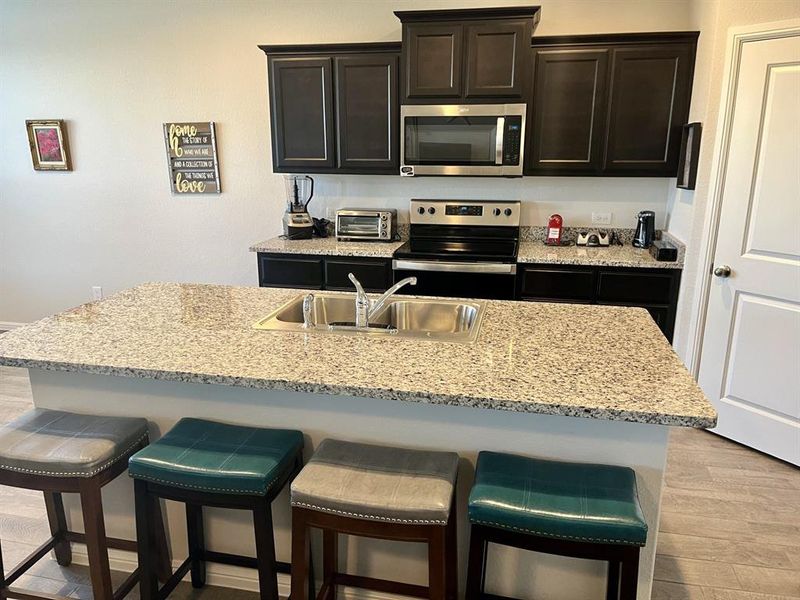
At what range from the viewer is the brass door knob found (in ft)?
9.74

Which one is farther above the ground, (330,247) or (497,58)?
(497,58)

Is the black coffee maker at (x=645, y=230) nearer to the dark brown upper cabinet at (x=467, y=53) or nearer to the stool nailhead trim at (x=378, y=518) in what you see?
the dark brown upper cabinet at (x=467, y=53)

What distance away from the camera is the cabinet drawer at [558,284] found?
10.9 ft

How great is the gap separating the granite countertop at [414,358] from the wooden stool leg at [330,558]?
0.58m

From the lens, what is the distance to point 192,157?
13.9 ft

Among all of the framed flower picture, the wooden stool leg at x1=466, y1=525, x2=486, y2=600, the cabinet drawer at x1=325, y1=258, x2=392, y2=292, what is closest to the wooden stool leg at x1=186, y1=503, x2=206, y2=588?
the wooden stool leg at x1=466, y1=525, x2=486, y2=600

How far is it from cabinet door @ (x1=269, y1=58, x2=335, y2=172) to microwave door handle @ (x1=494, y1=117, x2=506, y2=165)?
1.07m

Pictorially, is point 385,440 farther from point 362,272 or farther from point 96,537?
point 362,272

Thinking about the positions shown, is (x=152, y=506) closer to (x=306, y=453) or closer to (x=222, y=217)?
(x=306, y=453)

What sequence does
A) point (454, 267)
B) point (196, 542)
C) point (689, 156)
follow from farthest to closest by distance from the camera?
point (454, 267)
point (689, 156)
point (196, 542)

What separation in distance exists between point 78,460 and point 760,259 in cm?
308

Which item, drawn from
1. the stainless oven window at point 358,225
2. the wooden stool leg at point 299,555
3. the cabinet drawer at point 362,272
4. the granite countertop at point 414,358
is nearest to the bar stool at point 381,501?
the wooden stool leg at point 299,555

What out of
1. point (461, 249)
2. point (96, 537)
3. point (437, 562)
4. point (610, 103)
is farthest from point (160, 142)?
point (437, 562)

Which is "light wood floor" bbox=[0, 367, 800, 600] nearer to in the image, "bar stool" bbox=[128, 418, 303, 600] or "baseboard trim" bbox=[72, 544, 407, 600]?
"baseboard trim" bbox=[72, 544, 407, 600]
